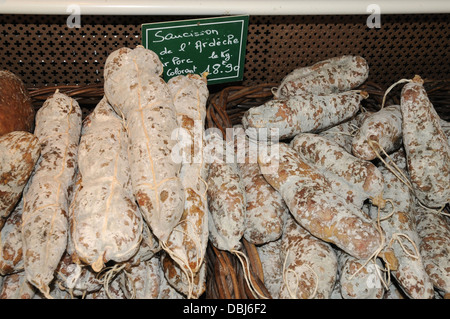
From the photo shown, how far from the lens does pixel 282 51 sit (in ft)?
6.81

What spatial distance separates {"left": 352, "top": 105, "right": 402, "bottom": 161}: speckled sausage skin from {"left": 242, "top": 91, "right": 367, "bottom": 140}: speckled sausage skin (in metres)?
0.17

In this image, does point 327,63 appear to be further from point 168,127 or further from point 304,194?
point 168,127

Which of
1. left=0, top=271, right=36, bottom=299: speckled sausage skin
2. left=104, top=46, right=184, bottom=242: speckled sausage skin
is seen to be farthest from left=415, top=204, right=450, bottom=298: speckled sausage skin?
left=0, top=271, right=36, bottom=299: speckled sausage skin

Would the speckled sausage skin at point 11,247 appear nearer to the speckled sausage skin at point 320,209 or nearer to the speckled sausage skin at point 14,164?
the speckled sausage skin at point 14,164

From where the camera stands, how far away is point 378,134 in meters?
1.77

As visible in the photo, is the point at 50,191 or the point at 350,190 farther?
the point at 350,190

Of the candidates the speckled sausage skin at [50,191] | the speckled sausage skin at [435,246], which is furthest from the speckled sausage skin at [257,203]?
the speckled sausage skin at [50,191]

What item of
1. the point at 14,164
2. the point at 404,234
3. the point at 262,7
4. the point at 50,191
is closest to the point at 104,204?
the point at 50,191

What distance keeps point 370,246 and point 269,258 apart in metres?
0.44

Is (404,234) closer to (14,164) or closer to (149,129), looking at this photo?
(149,129)

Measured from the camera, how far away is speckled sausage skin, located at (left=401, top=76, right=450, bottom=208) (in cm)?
171

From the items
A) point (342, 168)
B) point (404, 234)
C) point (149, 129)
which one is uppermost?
point (149, 129)

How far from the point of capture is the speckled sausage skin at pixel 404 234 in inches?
59.6

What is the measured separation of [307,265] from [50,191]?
1.03 metres
